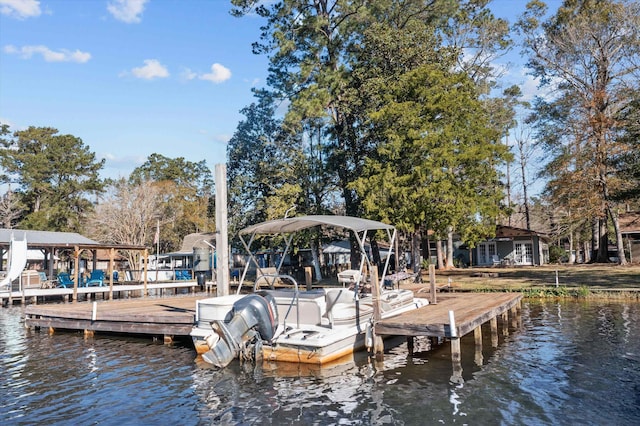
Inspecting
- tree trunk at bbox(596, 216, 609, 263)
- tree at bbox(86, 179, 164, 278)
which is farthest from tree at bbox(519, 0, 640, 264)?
tree at bbox(86, 179, 164, 278)

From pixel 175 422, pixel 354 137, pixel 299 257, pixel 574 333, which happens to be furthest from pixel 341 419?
pixel 299 257

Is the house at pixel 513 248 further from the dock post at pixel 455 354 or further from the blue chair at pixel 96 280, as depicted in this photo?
the dock post at pixel 455 354

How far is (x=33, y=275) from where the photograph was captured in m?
28.2

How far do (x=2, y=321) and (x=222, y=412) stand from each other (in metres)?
13.9

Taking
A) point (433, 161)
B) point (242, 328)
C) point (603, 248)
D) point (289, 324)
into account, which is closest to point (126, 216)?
point (433, 161)

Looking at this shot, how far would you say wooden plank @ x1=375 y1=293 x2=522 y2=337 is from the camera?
970 cm

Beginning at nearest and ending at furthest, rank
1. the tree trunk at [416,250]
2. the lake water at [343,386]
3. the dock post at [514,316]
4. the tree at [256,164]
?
the lake water at [343,386] < the dock post at [514,316] < the tree trunk at [416,250] < the tree at [256,164]

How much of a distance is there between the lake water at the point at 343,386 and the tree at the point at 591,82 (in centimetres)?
2264

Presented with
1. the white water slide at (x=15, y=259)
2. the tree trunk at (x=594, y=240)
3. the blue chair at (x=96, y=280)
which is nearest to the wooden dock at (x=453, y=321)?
the white water slide at (x=15, y=259)

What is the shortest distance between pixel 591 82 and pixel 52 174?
4983 centimetres

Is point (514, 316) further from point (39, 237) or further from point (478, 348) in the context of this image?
point (39, 237)

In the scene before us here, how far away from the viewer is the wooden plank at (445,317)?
9703 mm

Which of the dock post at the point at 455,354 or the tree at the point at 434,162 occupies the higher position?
the tree at the point at 434,162

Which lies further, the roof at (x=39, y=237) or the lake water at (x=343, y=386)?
the roof at (x=39, y=237)
